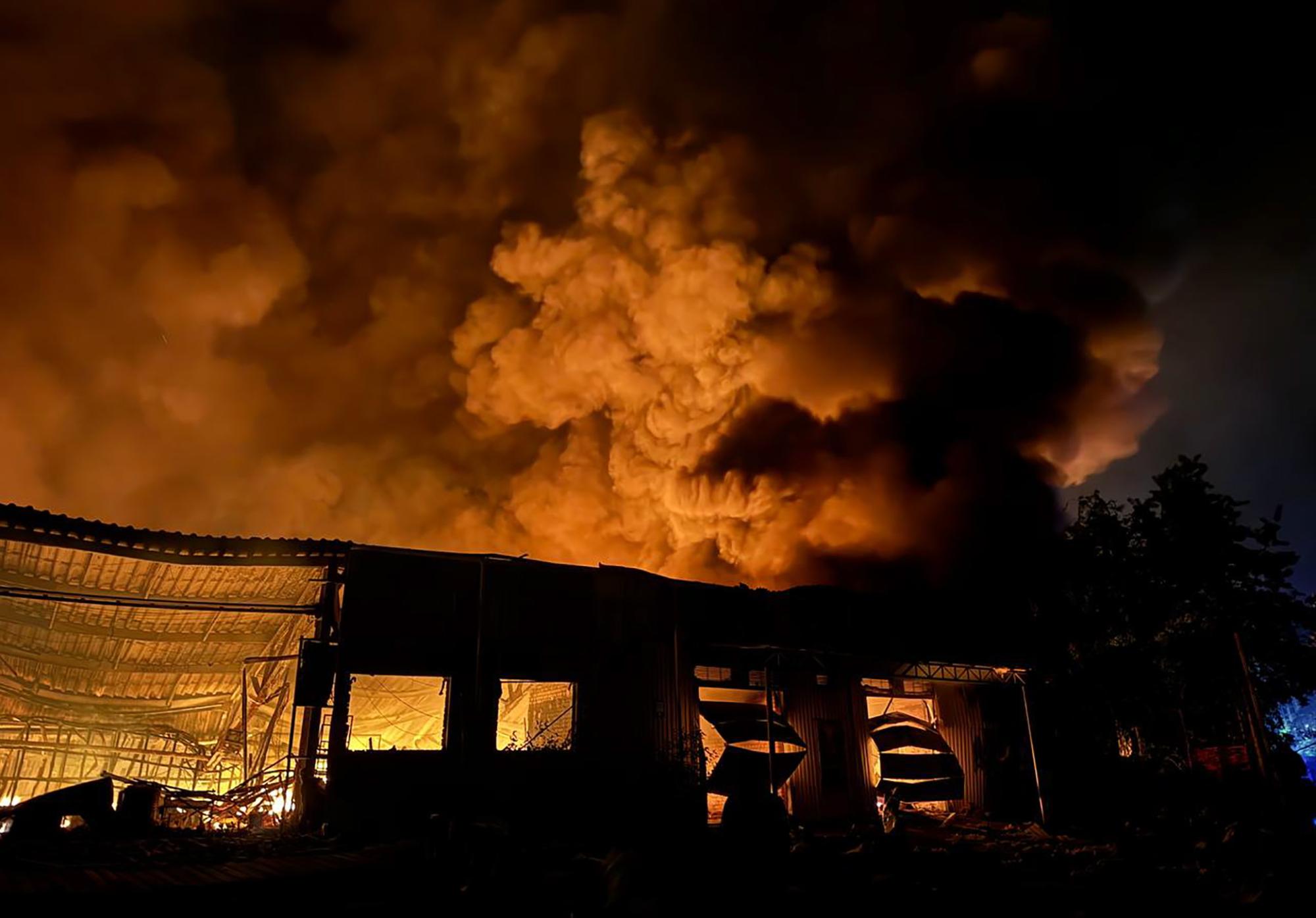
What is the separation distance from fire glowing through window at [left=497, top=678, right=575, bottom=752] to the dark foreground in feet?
12.1

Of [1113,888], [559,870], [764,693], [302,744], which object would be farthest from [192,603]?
[1113,888]

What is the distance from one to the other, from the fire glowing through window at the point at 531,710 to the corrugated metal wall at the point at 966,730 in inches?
517

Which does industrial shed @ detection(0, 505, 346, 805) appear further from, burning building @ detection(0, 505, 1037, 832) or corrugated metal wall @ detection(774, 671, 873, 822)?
corrugated metal wall @ detection(774, 671, 873, 822)

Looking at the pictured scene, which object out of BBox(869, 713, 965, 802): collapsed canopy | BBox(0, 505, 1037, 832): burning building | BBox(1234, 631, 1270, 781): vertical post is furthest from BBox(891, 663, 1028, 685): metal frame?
BBox(1234, 631, 1270, 781): vertical post

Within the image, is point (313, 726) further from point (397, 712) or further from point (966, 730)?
point (966, 730)

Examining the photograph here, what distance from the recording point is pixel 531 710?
751 inches

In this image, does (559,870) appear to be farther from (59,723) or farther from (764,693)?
(59,723)

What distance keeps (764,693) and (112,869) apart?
49.0 ft

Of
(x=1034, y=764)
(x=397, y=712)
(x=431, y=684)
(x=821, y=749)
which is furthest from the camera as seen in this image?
(x=1034, y=764)

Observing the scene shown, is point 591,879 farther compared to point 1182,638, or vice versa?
point 1182,638

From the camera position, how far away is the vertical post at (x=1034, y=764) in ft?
74.7

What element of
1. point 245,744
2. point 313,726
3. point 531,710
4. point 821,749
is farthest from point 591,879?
point 821,749

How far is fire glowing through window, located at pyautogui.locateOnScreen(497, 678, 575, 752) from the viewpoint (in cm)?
1828

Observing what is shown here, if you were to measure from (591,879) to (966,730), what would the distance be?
57.4 feet
